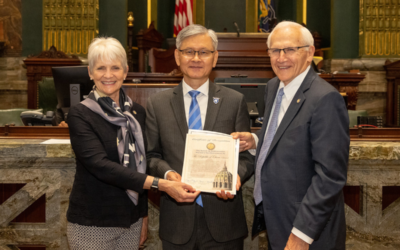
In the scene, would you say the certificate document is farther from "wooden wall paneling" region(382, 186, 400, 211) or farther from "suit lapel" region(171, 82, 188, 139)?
"wooden wall paneling" region(382, 186, 400, 211)

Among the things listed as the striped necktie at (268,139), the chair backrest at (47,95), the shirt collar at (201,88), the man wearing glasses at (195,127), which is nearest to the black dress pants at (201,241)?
the man wearing glasses at (195,127)

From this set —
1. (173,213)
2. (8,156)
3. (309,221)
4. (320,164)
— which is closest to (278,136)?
(320,164)

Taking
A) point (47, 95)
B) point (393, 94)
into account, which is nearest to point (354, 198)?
point (47, 95)

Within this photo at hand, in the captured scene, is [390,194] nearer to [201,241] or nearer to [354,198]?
[354,198]

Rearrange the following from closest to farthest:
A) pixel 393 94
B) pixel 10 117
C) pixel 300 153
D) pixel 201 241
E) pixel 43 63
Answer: pixel 300 153, pixel 201 241, pixel 10 117, pixel 43 63, pixel 393 94

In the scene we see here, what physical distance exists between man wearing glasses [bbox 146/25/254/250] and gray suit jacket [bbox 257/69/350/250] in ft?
0.66

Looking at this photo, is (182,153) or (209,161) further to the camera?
(182,153)

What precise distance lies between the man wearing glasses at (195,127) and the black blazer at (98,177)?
6.9 inches

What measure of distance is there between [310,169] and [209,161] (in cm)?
44

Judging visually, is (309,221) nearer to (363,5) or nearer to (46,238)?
(46,238)

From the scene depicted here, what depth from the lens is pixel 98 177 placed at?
166 centimetres

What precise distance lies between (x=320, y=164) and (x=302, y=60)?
49 cm

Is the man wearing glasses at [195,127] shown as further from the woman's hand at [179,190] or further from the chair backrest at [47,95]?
the chair backrest at [47,95]

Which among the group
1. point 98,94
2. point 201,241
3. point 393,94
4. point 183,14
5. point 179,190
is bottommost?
point 201,241
